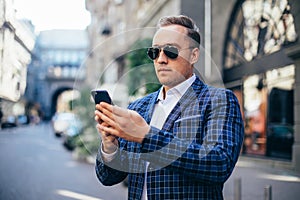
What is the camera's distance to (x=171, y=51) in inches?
Answer: 47.4

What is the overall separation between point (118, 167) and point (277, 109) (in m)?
6.64

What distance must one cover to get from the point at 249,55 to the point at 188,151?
3.17 meters

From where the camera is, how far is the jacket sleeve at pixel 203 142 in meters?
1.03

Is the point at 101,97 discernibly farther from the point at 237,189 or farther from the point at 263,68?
the point at 263,68

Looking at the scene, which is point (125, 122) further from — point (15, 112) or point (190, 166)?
point (15, 112)

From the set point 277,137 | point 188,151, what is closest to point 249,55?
point 188,151

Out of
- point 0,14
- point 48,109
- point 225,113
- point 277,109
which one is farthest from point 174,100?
point 277,109

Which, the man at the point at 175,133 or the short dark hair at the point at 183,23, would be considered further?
the short dark hair at the point at 183,23

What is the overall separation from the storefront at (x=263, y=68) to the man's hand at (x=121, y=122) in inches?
61.4

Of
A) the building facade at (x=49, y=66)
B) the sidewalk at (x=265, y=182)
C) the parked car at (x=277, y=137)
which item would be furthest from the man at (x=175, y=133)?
the parked car at (x=277, y=137)

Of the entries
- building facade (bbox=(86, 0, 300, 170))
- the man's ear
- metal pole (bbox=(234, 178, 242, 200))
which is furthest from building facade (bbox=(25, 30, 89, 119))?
metal pole (bbox=(234, 178, 242, 200))

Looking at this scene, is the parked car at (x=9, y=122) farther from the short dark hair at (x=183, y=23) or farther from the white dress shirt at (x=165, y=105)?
the short dark hair at (x=183, y=23)

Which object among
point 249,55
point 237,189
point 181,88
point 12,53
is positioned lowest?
point 237,189

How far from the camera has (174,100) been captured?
1.29 meters
